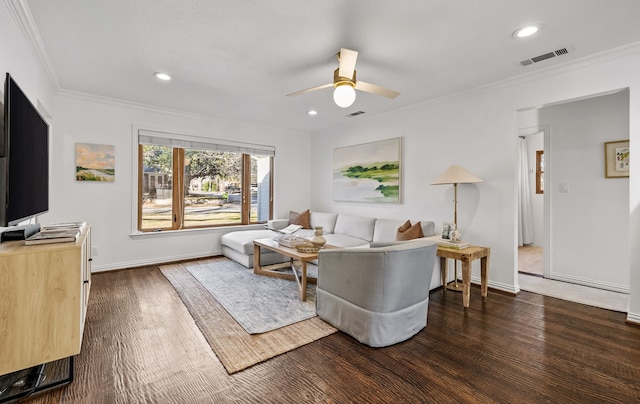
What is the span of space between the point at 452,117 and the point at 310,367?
344 centimetres

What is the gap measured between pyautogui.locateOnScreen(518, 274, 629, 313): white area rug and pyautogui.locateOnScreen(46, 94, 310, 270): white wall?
464cm

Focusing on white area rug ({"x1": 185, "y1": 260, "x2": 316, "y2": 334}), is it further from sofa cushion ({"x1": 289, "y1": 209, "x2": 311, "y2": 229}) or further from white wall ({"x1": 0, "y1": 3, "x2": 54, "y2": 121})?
white wall ({"x1": 0, "y1": 3, "x2": 54, "y2": 121})

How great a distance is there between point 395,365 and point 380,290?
489 millimetres

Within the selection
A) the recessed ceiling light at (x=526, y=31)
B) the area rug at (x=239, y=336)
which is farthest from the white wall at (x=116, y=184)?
the recessed ceiling light at (x=526, y=31)

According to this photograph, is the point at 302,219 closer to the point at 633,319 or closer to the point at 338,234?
the point at 338,234

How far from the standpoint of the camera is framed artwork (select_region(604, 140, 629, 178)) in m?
3.27

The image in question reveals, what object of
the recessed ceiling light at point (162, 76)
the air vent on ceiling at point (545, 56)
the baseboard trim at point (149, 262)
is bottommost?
the baseboard trim at point (149, 262)

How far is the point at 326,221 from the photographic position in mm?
5207

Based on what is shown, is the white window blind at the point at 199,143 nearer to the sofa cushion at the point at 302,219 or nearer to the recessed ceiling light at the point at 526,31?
the sofa cushion at the point at 302,219

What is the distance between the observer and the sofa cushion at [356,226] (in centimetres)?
448

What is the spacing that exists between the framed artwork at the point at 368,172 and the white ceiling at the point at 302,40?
1.15 meters

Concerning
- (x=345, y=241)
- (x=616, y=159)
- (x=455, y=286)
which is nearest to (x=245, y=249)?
(x=345, y=241)

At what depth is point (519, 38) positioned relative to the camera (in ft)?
7.82

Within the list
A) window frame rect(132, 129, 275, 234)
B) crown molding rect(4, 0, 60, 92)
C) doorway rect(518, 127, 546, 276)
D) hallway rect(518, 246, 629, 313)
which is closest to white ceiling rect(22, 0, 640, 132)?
crown molding rect(4, 0, 60, 92)
